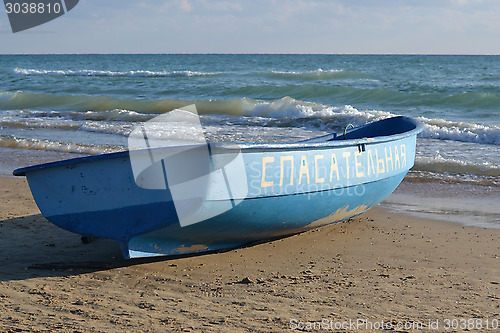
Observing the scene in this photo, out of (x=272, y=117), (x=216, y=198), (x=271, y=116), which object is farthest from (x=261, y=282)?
(x=271, y=116)

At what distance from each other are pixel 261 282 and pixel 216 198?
2.16ft

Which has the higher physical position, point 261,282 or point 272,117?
point 261,282

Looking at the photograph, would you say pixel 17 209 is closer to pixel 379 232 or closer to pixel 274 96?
pixel 379 232

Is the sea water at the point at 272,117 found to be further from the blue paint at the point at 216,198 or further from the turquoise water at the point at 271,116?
the blue paint at the point at 216,198

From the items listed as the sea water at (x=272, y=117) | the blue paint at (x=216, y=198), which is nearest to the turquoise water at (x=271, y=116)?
the sea water at (x=272, y=117)

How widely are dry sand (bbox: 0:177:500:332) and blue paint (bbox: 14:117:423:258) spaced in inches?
8.8

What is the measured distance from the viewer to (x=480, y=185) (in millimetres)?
7035

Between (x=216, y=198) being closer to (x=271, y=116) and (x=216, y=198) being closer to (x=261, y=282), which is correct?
(x=261, y=282)

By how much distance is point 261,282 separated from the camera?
377 centimetres

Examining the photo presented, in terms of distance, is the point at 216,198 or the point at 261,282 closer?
the point at 261,282

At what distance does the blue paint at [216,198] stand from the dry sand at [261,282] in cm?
22

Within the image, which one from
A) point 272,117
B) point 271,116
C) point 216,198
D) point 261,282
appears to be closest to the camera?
point 261,282

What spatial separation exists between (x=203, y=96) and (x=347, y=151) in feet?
57.4

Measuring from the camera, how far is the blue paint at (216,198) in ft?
12.3
